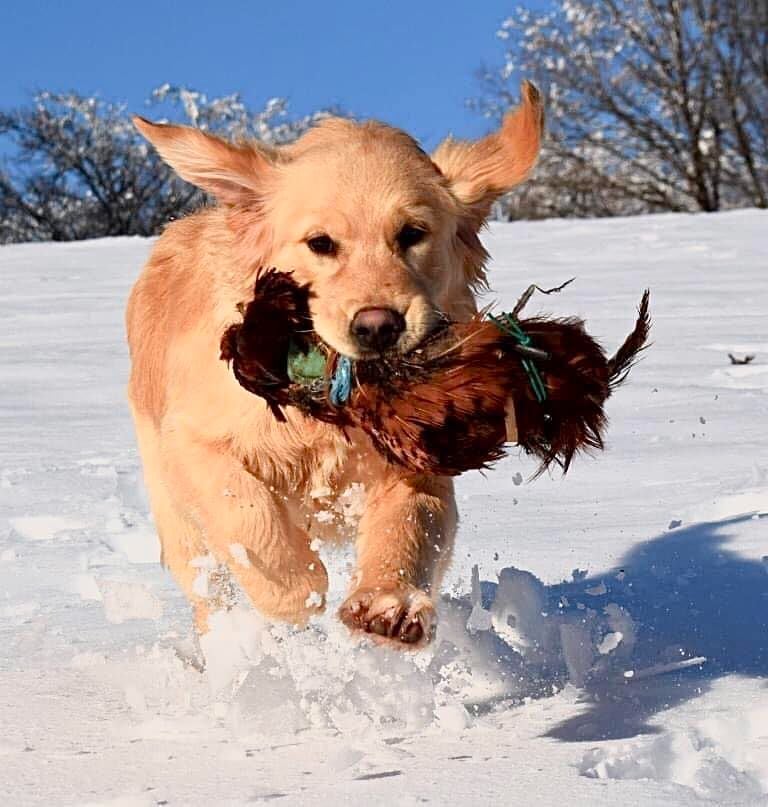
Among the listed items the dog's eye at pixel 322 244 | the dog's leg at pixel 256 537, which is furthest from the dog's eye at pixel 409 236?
the dog's leg at pixel 256 537

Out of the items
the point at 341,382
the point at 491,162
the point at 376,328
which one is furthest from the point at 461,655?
the point at 491,162

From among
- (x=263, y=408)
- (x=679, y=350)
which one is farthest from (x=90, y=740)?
(x=679, y=350)

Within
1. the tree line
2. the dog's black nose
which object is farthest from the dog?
the tree line

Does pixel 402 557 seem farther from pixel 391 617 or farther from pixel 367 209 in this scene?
pixel 367 209

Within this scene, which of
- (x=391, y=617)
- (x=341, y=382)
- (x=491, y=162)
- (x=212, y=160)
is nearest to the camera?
(x=391, y=617)

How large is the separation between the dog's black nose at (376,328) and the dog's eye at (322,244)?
36 cm

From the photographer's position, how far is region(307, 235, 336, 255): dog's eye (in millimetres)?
3404

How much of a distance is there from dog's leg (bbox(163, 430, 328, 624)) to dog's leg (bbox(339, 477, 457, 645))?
0.64ft

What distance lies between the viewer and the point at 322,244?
11.2ft

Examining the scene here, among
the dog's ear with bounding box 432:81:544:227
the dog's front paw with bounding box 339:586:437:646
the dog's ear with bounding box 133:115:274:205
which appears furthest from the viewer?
the dog's ear with bounding box 432:81:544:227

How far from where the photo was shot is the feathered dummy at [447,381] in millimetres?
3088

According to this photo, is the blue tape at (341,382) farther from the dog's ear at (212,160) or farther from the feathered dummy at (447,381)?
the dog's ear at (212,160)

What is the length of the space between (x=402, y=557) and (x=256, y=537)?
48cm

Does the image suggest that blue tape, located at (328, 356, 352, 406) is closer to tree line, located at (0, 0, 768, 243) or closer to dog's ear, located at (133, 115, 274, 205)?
dog's ear, located at (133, 115, 274, 205)
